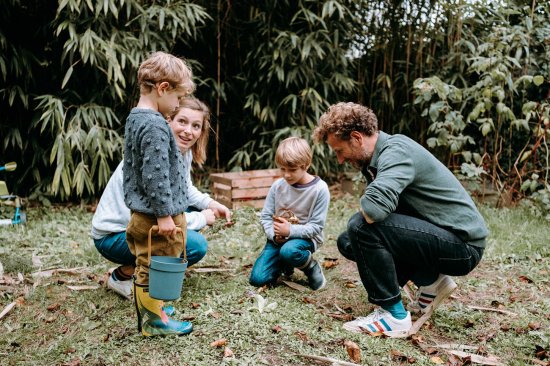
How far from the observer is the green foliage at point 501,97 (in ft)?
15.8

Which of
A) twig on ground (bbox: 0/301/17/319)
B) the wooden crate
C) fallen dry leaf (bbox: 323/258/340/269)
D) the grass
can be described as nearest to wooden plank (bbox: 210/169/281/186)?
the wooden crate

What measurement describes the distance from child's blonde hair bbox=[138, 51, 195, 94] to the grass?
1064 mm

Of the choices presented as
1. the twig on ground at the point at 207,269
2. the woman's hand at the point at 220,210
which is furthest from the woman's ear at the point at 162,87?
the twig on ground at the point at 207,269

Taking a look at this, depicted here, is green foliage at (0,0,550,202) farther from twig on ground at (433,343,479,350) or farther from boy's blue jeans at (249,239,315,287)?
twig on ground at (433,343,479,350)

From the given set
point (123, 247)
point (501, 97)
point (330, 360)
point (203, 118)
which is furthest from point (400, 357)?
point (501, 97)

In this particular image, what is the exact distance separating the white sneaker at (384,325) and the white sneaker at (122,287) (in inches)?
44.6

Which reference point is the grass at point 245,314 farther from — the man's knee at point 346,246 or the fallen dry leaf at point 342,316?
the man's knee at point 346,246

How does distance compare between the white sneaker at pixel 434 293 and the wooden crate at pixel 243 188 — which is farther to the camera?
the wooden crate at pixel 243 188

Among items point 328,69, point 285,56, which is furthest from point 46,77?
point 328,69

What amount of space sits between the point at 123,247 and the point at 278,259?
854 millimetres

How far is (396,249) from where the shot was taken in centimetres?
248

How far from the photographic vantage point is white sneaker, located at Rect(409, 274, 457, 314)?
2570 millimetres

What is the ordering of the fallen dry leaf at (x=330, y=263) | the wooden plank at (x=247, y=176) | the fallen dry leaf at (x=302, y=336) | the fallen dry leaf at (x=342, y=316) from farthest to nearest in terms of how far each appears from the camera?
1. the wooden plank at (x=247, y=176)
2. the fallen dry leaf at (x=330, y=263)
3. the fallen dry leaf at (x=342, y=316)
4. the fallen dry leaf at (x=302, y=336)

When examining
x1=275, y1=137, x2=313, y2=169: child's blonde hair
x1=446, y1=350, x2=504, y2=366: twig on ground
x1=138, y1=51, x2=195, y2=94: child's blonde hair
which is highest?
x1=138, y1=51, x2=195, y2=94: child's blonde hair
